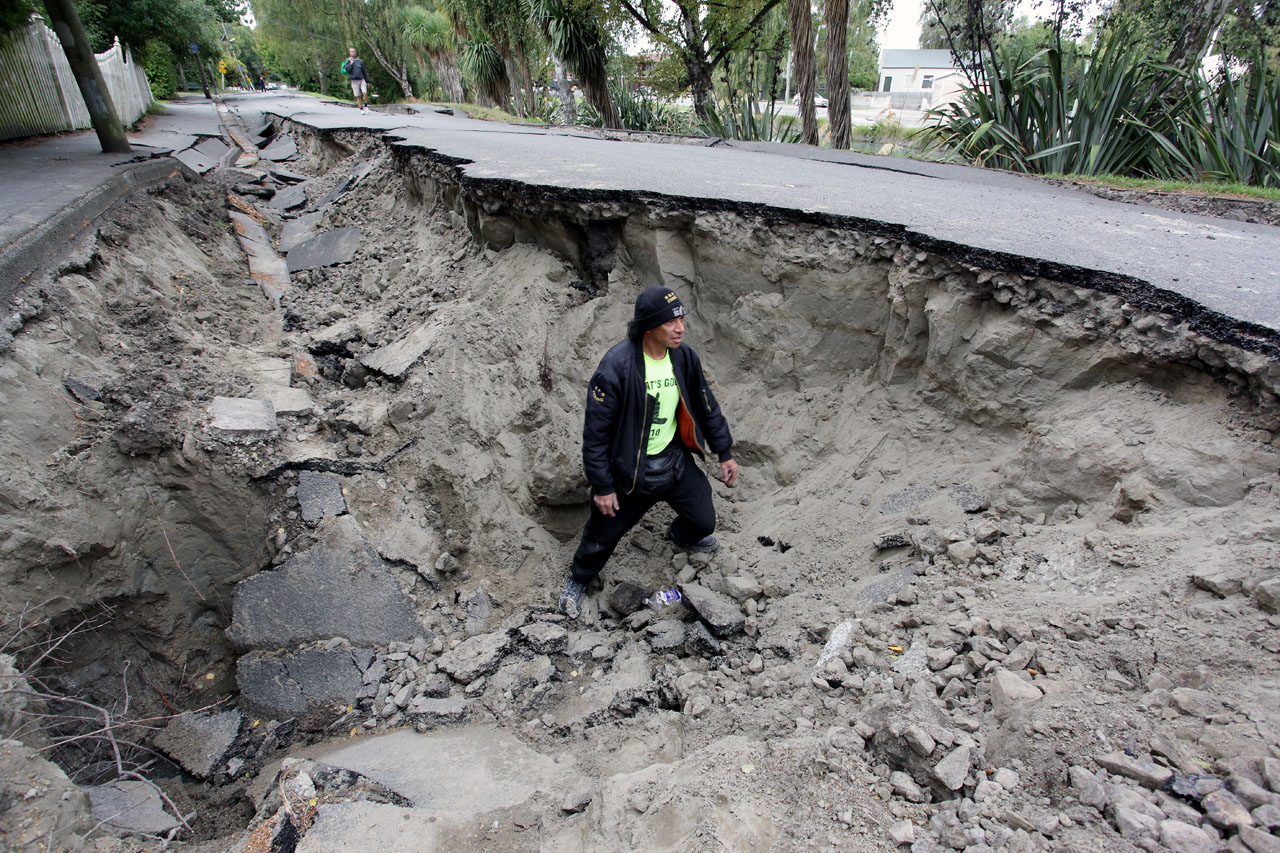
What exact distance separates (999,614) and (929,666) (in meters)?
0.33

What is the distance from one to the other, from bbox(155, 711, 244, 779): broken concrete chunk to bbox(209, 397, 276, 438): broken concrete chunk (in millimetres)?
1557

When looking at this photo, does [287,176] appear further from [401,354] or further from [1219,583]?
[1219,583]

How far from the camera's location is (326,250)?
6961 millimetres

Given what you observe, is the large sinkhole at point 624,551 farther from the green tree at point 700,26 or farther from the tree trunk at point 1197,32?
the green tree at point 700,26

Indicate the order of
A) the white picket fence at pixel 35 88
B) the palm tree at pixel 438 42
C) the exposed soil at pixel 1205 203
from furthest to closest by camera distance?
the palm tree at pixel 438 42 < the white picket fence at pixel 35 88 < the exposed soil at pixel 1205 203

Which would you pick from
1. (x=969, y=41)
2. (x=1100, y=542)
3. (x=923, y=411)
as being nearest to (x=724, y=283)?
(x=923, y=411)

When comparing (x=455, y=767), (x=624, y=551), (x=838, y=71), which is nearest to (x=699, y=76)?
(x=838, y=71)

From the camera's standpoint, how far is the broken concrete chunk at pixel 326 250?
22.3 ft

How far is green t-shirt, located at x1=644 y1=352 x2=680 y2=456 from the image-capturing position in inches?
135

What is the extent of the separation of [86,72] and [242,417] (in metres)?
7.05

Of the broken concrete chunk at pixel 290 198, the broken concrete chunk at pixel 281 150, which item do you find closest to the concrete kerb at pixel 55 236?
the broken concrete chunk at pixel 290 198


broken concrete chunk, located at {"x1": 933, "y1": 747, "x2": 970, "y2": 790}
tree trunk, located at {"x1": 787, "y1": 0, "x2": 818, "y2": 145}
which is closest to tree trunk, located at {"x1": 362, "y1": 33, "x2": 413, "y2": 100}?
tree trunk, located at {"x1": 787, "y1": 0, "x2": 818, "y2": 145}

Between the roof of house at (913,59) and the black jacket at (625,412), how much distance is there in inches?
2865

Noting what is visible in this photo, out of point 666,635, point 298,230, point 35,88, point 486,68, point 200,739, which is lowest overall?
point 200,739
